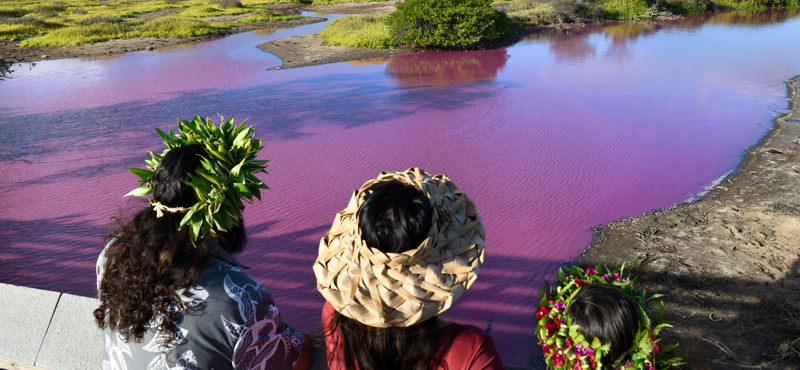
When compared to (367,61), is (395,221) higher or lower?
lower

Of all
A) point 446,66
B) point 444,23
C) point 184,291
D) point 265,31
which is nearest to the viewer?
point 184,291

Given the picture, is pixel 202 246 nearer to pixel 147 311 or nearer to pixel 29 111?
pixel 147 311

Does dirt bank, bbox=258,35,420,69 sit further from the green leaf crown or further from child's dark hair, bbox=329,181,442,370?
child's dark hair, bbox=329,181,442,370

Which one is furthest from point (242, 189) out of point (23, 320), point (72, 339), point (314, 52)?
point (314, 52)

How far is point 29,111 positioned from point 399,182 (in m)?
9.68

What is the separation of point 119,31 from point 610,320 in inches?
855

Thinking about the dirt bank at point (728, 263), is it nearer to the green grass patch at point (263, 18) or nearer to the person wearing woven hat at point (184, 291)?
the person wearing woven hat at point (184, 291)

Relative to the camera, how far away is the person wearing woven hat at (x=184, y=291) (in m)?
1.36

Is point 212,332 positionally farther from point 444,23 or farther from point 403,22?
point 403,22

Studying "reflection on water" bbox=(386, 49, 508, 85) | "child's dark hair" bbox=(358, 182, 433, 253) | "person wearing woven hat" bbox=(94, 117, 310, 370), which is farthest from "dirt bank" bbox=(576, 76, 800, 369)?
"reflection on water" bbox=(386, 49, 508, 85)

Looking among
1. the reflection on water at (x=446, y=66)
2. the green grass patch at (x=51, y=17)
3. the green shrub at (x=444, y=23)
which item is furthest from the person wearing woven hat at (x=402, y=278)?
the green grass patch at (x=51, y=17)

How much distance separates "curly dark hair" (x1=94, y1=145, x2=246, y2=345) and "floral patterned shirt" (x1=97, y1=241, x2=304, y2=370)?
3cm

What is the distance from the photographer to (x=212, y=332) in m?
1.37

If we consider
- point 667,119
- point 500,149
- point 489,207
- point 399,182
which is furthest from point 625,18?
point 399,182
